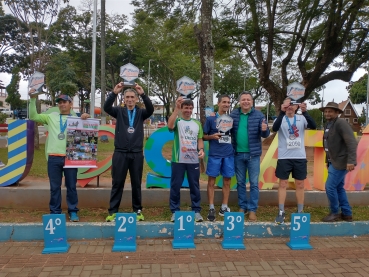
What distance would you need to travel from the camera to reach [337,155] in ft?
16.3

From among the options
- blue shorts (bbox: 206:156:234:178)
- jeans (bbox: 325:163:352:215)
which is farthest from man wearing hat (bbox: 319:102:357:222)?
blue shorts (bbox: 206:156:234:178)

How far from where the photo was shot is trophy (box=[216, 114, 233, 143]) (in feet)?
16.0

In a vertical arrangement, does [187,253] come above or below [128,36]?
below

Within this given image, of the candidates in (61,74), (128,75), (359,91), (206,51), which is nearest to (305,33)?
(206,51)

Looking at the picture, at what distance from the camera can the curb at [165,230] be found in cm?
438

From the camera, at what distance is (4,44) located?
689 inches

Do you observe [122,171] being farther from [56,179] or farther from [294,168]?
[294,168]

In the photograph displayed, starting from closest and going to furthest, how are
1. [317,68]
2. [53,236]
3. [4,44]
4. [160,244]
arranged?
1. [53,236]
2. [160,244]
3. [317,68]
4. [4,44]

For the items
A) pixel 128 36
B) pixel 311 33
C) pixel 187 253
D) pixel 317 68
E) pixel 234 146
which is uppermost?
pixel 128 36

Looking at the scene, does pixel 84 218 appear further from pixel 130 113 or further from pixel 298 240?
pixel 298 240

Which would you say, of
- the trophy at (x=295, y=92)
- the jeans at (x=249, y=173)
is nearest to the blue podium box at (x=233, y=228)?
the jeans at (x=249, y=173)

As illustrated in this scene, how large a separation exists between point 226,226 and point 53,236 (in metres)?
2.20

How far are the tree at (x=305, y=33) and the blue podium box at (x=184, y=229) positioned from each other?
8479mm

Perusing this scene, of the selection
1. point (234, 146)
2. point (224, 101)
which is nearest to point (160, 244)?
point (234, 146)
